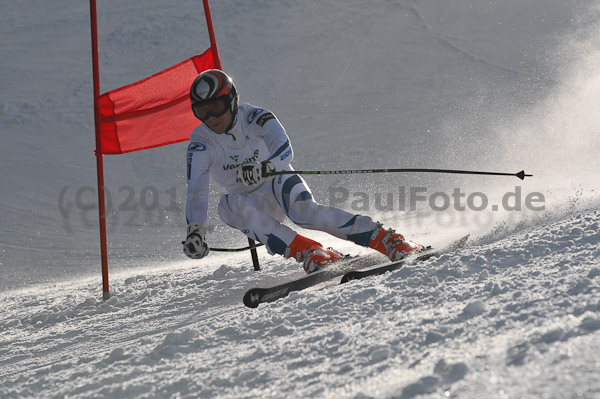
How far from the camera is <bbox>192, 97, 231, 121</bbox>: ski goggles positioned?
14.8 ft

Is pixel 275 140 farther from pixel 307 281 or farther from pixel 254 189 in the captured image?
pixel 307 281

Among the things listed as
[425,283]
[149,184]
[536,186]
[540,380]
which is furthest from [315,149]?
[540,380]

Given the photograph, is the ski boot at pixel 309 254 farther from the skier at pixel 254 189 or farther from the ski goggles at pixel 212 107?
the ski goggles at pixel 212 107

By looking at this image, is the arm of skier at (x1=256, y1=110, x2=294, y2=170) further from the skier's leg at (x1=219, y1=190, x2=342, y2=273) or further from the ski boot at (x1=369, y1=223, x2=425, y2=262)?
the ski boot at (x1=369, y1=223, x2=425, y2=262)

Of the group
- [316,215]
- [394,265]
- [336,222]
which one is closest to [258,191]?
[316,215]

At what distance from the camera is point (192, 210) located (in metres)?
4.55

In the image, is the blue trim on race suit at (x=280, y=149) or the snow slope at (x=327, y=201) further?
the blue trim on race suit at (x=280, y=149)

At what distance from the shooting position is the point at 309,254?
Result: 4.43 metres

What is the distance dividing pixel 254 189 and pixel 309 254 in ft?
2.30

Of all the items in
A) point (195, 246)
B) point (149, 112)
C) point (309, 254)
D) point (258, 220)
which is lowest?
point (309, 254)

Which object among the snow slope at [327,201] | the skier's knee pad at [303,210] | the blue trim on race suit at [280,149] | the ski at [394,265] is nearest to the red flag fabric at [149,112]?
the snow slope at [327,201]

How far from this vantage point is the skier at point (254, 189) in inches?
174

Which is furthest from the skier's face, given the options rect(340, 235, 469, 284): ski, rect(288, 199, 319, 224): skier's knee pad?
rect(340, 235, 469, 284): ski

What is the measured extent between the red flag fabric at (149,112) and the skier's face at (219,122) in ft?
4.02
